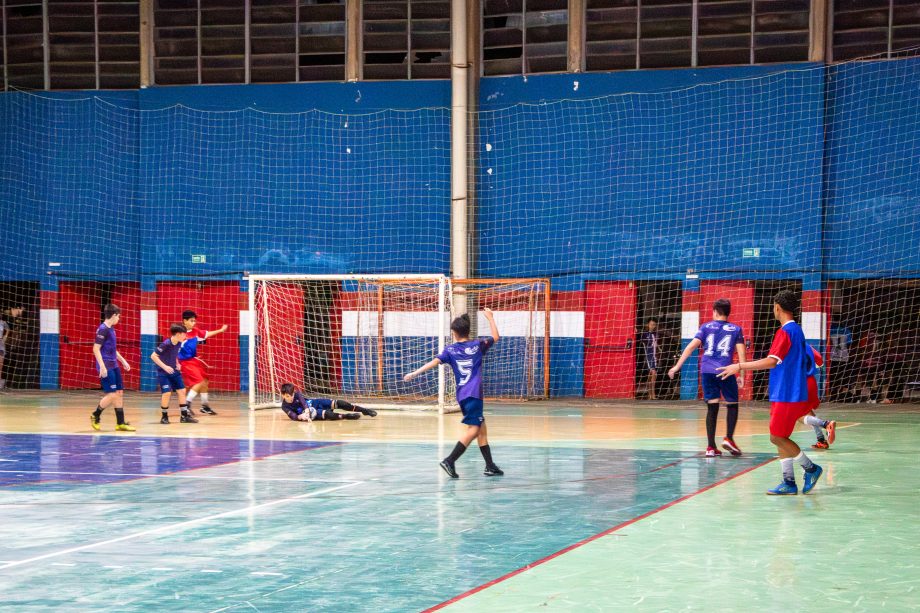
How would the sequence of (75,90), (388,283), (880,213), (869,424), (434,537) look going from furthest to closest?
(75,90)
(388,283)
(880,213)
(869,424)
(434,537)

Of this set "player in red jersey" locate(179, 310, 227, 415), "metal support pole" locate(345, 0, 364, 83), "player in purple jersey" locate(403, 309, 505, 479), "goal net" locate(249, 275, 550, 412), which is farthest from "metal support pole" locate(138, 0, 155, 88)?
"player in purple jersey" locate(403, 309, 505, 479)

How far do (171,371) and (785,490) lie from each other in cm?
1218

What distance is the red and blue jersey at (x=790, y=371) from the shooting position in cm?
1102

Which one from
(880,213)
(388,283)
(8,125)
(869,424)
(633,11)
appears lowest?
(869,424)

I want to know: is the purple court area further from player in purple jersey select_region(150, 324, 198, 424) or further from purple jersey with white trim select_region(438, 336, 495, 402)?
purple jersey with white trim select_region(438, 336, 495, 402)

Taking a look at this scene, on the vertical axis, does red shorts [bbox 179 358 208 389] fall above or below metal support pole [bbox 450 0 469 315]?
below

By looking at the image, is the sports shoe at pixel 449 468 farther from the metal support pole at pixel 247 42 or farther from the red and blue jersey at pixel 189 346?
the metal support pole at pixel 247 42

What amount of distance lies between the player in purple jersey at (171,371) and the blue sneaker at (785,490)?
1207 cm

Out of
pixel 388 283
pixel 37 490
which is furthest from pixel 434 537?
pixel 388 283

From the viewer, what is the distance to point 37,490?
1188 cm

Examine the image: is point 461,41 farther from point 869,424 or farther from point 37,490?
point 37,490

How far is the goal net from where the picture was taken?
26703mm

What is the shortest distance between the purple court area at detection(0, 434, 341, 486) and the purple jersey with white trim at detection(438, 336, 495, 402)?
366 centimetres

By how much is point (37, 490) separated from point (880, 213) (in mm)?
19930
